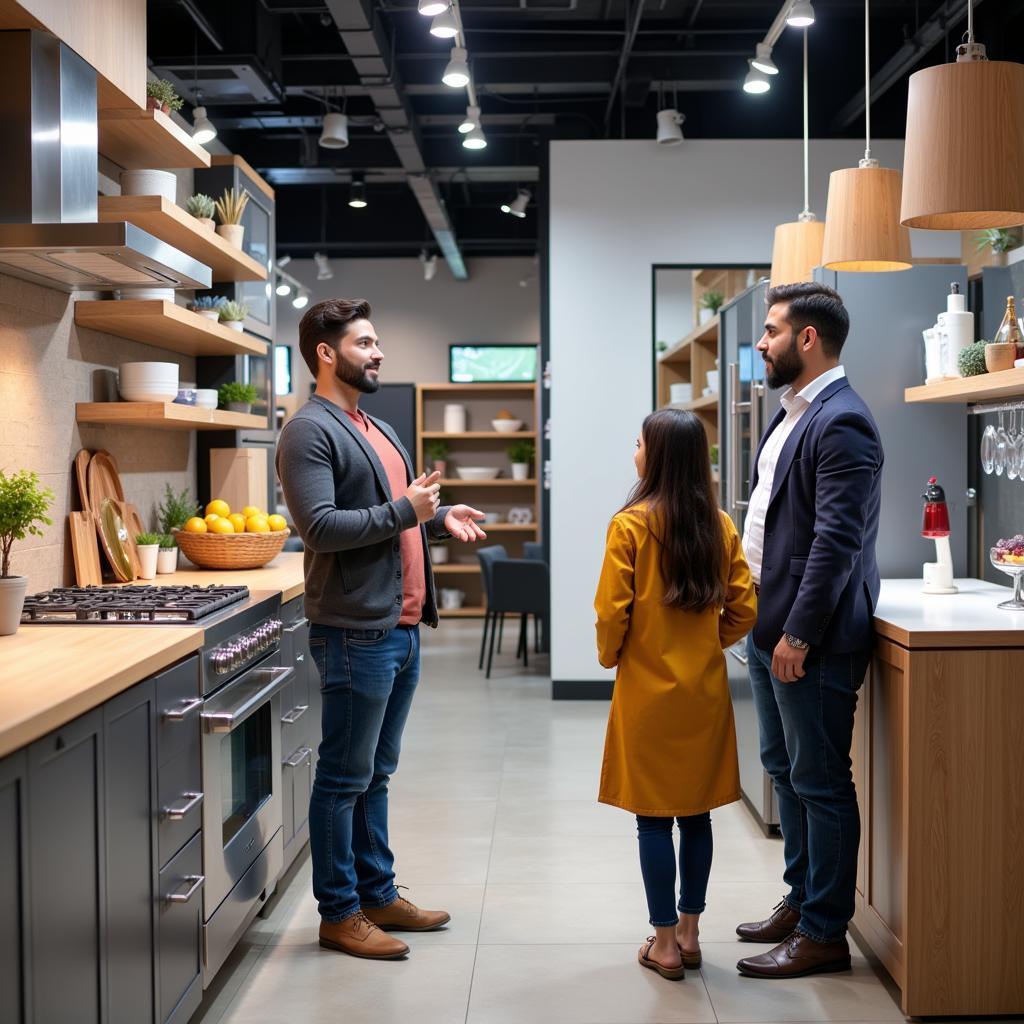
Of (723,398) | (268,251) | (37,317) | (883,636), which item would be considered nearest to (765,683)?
(883,636)

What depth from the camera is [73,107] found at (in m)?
2.98

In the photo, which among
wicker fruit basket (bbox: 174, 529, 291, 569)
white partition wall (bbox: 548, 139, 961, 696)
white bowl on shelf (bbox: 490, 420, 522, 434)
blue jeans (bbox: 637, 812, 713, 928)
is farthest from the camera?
white bowl on shelf (bbox: 490, 420, 522, 434)

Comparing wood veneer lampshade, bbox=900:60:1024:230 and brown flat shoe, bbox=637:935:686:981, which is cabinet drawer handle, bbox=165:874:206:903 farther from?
wood veneer lampshade, bbox=900:60:1024:230

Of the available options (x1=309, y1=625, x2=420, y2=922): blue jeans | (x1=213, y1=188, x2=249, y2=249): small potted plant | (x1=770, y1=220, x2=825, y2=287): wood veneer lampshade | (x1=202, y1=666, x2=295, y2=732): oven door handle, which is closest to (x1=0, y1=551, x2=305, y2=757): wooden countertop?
(x1=202, y1=666, x2=295, y2=732): oven door handle

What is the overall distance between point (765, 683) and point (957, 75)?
1.60 metres

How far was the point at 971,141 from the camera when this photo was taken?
265 cm

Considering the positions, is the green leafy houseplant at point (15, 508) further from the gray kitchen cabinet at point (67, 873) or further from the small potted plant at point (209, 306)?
the small potted plant at point (209, 306)

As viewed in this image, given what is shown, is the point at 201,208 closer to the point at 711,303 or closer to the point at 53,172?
the point at 53,172

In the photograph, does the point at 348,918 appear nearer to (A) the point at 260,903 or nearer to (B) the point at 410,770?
(A) the point at 260,903

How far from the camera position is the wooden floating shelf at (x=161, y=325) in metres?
3.70

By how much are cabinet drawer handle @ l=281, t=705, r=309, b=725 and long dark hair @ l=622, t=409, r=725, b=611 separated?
1.41m

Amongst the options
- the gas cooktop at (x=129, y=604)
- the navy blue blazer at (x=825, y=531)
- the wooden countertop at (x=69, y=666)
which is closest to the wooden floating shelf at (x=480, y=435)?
the gas cooktop at (x=129, y=604)

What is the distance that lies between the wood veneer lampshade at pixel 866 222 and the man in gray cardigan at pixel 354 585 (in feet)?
4.81

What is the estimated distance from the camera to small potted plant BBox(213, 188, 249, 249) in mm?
4469
